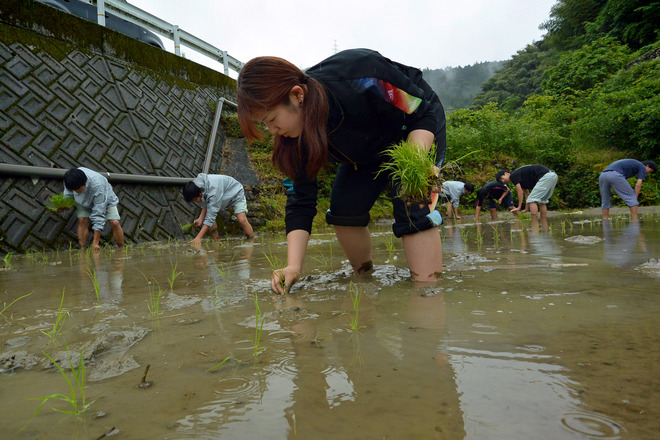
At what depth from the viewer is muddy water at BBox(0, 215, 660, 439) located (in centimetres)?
78

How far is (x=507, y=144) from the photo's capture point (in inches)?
523

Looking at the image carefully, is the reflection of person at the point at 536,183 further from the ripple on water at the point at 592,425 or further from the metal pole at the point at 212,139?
the ripple on water at the point at 592,425

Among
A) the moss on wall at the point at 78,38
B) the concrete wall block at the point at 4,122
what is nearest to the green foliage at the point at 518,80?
the moss on wall at the point at 78,38

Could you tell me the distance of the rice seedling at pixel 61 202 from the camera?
5668 mm

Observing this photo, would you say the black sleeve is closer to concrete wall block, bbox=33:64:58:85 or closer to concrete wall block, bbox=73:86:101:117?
concrete wall block, bbox=73:86:101:117

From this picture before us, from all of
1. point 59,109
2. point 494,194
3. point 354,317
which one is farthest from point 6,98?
point 494,194

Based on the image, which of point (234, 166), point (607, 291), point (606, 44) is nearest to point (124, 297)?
point (607, 291)

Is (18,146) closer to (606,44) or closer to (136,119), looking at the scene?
(136,119)

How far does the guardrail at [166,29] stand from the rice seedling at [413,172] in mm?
6785

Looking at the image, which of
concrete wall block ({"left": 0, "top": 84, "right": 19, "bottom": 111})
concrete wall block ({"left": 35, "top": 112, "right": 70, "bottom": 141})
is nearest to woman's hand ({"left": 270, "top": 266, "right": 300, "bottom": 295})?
concrete wall block ({"left": 35, "top": 112, "right": 70, "bottom": 141})

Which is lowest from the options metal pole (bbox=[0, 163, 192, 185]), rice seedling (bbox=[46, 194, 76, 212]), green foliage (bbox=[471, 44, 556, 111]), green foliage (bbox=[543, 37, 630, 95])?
rice seedling (bbox=[46, 194, 76, 212])

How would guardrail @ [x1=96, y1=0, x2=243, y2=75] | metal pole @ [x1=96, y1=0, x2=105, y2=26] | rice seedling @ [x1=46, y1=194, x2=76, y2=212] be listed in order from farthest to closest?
guardrail @ [x1=96, y1=0, x2=243, y2=75] → metal pole @ [x1=96, y1=0, x2=105, y2=26] → rice seedling @ [x1=46, y1=194, x2=76, y2=212]

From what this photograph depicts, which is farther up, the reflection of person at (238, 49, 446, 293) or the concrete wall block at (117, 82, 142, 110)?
the concrete wall block at (117, 82, 142, 110)

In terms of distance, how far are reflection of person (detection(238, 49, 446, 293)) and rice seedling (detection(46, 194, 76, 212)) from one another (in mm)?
4747
